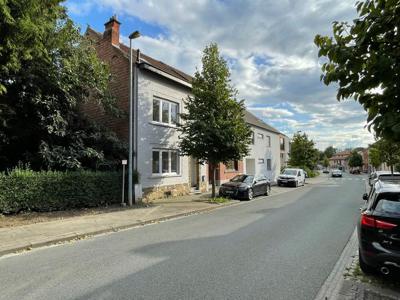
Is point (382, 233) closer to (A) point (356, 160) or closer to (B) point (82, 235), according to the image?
(B) point (82, 235)

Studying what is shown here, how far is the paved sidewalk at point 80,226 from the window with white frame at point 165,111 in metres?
5.72

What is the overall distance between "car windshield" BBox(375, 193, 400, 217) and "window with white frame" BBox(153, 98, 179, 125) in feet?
44.7

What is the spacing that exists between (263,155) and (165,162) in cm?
1910

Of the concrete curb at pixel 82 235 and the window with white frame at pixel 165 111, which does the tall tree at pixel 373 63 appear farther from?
the window with white frame at pixel 165 111

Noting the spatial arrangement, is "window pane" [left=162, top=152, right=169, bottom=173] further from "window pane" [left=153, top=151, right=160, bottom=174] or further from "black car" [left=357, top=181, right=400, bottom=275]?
"black car" [left=357, top=181, right=400, bottom=275]

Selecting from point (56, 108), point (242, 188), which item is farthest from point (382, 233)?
point (242, 188)

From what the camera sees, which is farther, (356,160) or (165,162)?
(356,160)

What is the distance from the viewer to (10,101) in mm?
13055

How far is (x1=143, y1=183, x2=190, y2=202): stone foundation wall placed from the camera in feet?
54.5

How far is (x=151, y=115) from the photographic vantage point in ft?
56.6

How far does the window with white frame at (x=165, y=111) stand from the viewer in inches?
706

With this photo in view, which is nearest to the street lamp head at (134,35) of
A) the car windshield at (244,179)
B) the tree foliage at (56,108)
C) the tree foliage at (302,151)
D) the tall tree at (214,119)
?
the tree foliage at (56,108)

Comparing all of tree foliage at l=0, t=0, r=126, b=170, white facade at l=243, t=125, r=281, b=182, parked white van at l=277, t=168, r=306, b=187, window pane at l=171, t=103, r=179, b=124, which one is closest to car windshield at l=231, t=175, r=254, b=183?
window pane at l=171, t=103, r=179, b=124

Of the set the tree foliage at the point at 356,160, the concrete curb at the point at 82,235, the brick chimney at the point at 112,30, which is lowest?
the concrete curb at the point at 82,235
